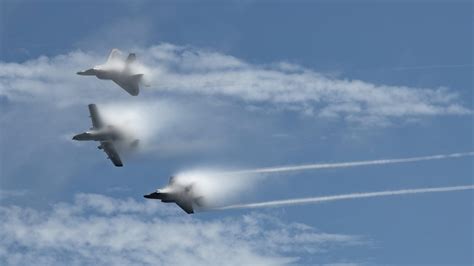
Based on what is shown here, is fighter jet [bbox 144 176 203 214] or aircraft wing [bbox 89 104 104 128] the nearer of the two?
fighter jet [bbox 144 176 203 214]

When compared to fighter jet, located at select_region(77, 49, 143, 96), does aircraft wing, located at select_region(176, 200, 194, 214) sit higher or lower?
lower

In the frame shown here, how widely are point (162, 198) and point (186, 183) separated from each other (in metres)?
5.60

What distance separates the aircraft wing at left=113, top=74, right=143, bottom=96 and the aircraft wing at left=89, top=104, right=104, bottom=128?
7.64m

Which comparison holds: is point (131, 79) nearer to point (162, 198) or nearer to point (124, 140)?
point (124, 140)

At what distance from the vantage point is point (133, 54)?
5635 inches

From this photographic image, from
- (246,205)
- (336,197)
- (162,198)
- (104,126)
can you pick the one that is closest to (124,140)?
(104,126)

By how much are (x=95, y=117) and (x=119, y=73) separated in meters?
10.2

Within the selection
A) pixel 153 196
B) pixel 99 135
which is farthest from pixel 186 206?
pixel 99 135

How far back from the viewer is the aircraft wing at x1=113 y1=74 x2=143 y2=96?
141 metres

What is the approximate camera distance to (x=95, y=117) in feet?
476

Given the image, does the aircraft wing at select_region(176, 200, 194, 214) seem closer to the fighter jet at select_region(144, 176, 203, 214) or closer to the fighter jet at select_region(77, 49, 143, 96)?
the fighter jet at select_region(144, 176, 203, 214)

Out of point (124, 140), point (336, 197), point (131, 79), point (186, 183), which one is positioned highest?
point (131, 79)

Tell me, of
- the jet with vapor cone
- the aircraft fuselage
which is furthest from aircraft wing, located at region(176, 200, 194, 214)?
the aircraft fuselage

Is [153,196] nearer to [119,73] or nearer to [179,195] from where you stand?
[179,195]
